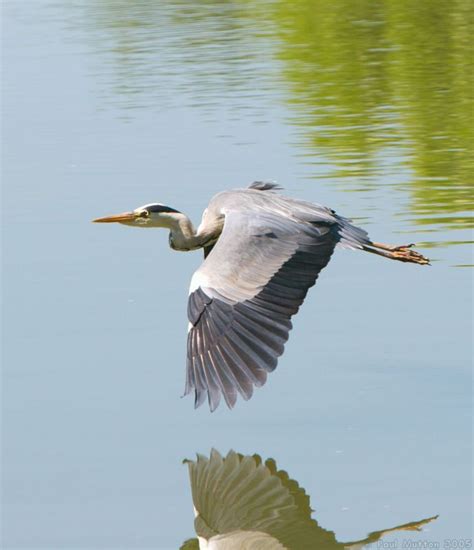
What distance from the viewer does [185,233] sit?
7.89 m

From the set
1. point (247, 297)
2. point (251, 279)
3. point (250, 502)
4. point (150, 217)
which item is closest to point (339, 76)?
point (150, 217)

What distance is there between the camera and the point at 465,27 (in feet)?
59.9

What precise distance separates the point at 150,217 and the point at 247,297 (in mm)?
2069

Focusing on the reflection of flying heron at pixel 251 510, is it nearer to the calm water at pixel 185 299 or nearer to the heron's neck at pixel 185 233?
the calm water at pixel 185 299

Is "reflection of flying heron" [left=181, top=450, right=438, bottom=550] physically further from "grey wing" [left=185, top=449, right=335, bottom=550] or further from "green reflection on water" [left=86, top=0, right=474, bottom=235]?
"green reflection on water" [left=86, top=0, right=474, bottom=235]

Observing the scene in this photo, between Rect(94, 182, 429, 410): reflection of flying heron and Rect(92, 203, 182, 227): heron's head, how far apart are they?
259mm

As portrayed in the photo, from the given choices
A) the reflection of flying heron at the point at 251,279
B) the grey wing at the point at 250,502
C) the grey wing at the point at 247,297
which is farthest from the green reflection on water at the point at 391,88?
the grey wing at the point at 250,502

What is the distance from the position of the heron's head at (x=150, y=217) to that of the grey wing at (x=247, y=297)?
0.99 m

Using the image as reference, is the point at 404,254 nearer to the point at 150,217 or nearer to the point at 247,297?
the point at 150,217

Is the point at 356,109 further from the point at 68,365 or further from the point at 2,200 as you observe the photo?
the point at 68,365

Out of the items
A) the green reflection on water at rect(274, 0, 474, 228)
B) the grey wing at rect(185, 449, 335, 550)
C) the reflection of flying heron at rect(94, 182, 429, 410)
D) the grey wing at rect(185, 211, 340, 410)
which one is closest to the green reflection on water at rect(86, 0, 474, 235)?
the green reflection on water at rect(274, 0, 474, 228)

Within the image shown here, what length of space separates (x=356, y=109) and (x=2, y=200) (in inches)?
175

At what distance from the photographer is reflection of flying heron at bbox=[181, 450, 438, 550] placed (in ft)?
17.4

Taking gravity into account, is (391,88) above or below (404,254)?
below
